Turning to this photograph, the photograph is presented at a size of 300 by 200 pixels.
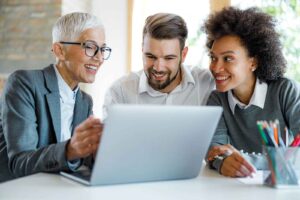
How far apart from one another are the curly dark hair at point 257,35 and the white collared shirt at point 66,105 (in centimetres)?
65

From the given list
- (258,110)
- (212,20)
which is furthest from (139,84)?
(258,110)

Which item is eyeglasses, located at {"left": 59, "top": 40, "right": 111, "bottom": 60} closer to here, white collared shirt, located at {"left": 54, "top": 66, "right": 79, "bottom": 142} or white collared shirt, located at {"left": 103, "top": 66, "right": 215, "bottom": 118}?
white collared shirt, located at {"left": 54, "top": 66, "right": 79, "bottom": 142}

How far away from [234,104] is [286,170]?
0.72 meters

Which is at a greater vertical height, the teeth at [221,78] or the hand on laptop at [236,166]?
the teeth at [221,78]

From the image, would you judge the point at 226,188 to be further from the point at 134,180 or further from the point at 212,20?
the point at 212,20

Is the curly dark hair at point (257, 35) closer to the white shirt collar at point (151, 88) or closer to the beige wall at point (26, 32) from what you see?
the white shirt collar at point (151, 88)

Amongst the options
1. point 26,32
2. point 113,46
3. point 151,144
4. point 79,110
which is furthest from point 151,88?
point 26,32

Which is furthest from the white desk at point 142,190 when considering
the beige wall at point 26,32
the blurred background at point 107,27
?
the beige wall at point 26,32

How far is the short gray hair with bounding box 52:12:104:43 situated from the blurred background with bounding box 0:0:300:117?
6.25 feet

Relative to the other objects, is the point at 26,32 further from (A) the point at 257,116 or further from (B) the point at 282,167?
(B) the point at 282,167

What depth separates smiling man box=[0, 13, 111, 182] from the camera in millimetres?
1299

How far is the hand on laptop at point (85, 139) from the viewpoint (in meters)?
1.19

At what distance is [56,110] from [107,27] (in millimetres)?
2396

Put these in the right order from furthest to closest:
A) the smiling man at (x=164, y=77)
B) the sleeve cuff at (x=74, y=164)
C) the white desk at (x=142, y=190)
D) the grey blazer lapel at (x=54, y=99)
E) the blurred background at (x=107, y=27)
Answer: the blurred background at (x=107, y=27) → the smiling man at (x=164, y=77) → the grey blazer lapel at (x=54, y=99) → the sleeve cuff at (x=74, y=164) → the white desk at (x=142, y=190)
